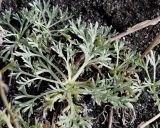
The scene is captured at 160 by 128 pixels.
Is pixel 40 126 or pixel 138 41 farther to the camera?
pixel 138 41

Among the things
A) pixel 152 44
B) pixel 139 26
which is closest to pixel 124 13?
pixel 139 26

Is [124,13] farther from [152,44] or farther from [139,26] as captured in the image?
[152,44]

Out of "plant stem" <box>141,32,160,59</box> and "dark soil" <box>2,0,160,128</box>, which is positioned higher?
"dark soil" <box>2,0,160,128</box>

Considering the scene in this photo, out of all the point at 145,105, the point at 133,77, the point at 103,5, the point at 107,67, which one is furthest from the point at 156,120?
the point at 103,5

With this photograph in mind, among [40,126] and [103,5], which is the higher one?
[103,5]

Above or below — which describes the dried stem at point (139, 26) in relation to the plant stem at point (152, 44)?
above

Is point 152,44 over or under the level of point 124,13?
under

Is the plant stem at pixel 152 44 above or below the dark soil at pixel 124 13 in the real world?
below

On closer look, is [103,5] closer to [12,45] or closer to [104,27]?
[104,27]
